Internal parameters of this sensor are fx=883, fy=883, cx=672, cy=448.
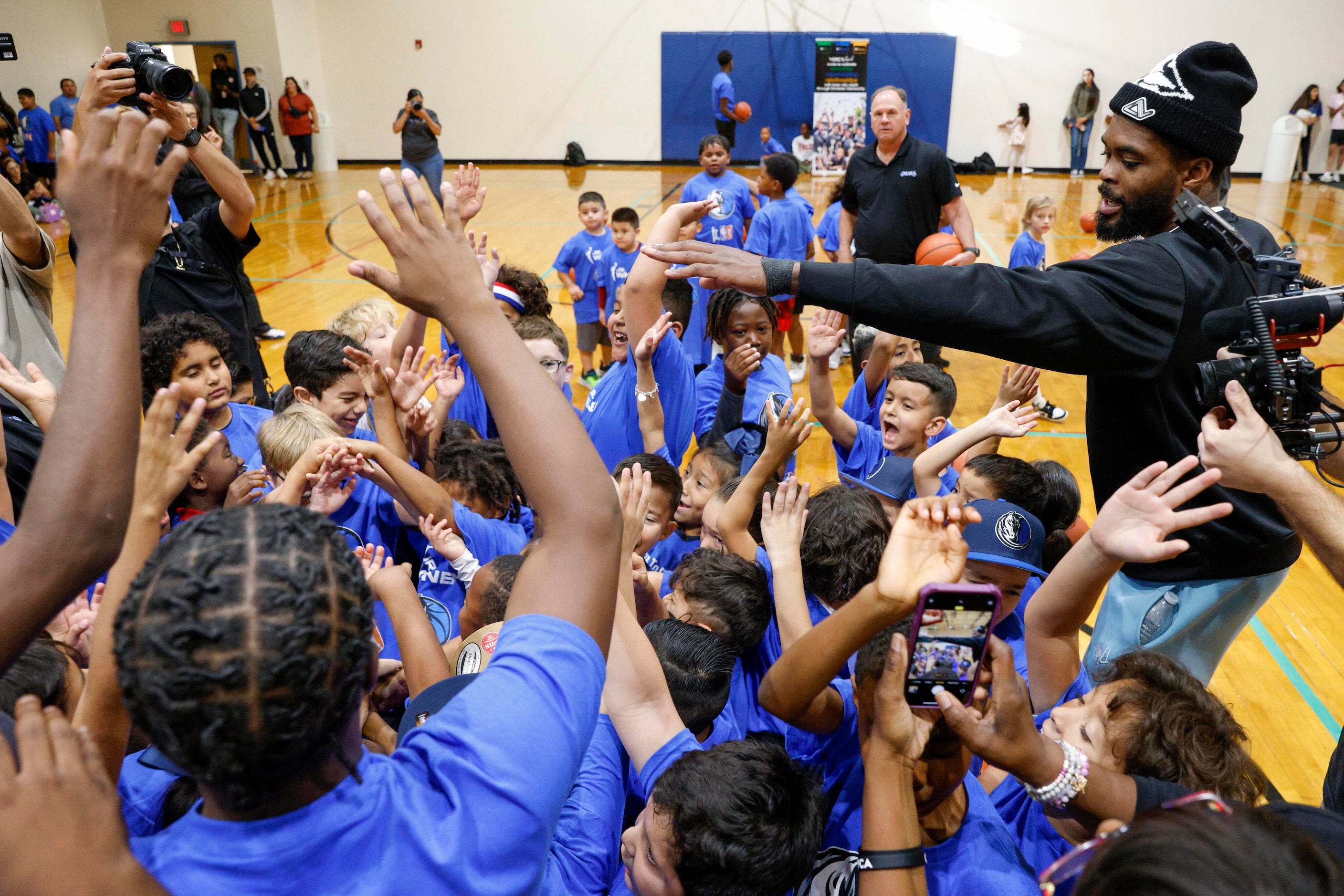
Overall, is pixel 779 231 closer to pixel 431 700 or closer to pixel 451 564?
pixel 451 564

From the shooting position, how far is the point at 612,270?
6637 mm

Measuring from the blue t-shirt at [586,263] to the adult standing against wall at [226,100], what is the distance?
1186 cm

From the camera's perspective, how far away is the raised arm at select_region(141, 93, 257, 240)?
118 inches

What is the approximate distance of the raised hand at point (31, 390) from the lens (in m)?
2.21

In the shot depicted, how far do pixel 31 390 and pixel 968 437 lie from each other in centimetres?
272

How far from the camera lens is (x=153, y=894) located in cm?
80

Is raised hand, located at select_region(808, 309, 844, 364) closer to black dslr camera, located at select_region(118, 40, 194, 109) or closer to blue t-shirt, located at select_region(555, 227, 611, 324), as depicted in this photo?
black dslr camera, located at select_region(118, 40, 194, 109)

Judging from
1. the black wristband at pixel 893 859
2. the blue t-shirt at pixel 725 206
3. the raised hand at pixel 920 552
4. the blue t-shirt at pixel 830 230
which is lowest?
the blue t-shirt at pixel 830 230

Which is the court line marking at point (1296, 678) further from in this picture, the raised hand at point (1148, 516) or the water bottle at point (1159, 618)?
the raised hand at point (1148, 516)

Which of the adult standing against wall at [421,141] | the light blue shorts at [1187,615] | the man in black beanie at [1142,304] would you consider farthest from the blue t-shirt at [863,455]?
the adult standing against wall at [421,141]

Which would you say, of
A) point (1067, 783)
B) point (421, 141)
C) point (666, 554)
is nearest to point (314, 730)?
point (1067, 783)

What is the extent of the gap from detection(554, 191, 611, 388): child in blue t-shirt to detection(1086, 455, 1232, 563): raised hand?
526 centimetres

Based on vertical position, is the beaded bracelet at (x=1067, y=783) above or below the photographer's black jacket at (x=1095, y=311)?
below

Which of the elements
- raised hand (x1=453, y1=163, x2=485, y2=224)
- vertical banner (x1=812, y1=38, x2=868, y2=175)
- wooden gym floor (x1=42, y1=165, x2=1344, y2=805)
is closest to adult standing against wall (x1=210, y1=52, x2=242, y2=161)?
wooden gym floor (x1=42, y1=165, x2=1344, y2=805)
